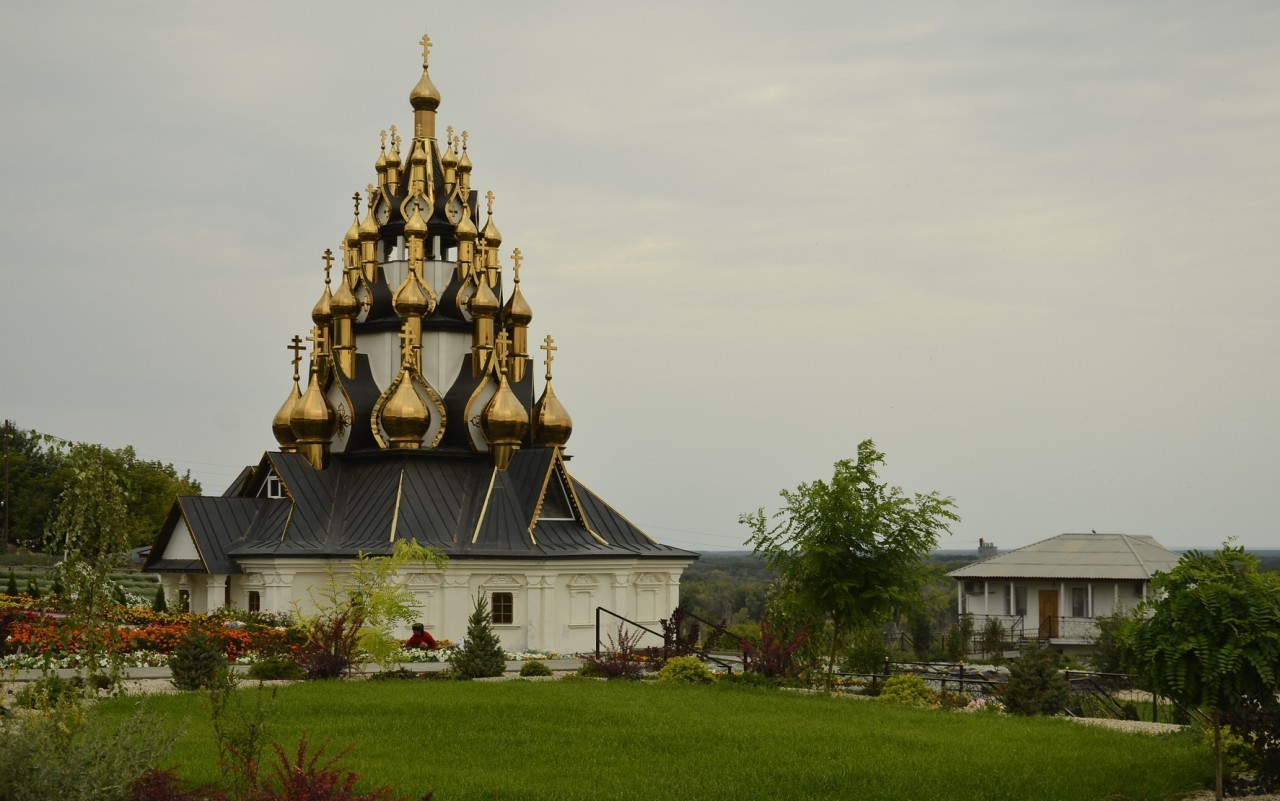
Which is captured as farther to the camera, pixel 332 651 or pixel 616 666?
pixel 616 666

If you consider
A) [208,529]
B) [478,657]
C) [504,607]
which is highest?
[208,529]

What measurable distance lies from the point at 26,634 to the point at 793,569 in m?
13.2

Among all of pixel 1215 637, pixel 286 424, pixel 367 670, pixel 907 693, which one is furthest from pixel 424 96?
pixel 1215 637

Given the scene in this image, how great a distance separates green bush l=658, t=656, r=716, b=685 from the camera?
24.3 metres

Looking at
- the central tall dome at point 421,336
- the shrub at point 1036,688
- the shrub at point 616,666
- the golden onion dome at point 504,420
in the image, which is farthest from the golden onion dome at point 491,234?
the shrub at point 1036,688

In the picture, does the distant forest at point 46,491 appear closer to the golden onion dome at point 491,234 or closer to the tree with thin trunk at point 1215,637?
the golden onion dome at point 491,234

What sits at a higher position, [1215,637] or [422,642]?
[1215,637]

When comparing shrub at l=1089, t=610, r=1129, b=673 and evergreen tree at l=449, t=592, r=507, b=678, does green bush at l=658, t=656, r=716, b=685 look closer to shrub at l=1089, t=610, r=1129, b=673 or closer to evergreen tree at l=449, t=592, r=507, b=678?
evergreen tree at l=449, t=592, r=507, b=678

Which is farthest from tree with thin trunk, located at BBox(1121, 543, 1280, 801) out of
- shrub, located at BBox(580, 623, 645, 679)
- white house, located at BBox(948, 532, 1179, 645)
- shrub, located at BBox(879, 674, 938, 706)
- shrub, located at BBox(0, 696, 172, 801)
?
white house, located at BBox(948, 532, 1179, 645)

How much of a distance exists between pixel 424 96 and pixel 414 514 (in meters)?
13.7

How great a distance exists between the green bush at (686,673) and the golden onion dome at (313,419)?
57.1ft

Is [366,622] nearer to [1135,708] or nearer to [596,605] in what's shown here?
[596,605]

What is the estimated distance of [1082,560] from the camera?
58094 millimetres

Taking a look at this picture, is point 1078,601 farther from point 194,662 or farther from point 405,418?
point 194,662
